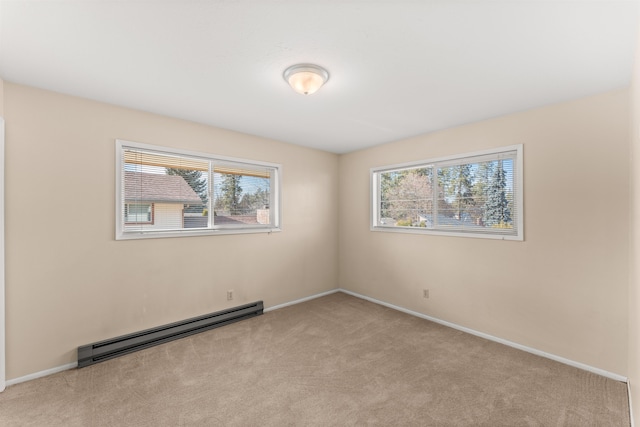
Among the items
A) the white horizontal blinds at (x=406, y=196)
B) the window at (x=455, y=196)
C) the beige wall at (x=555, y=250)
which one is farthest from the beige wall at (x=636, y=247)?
the white horizontal blinds at (x=406, y=196)

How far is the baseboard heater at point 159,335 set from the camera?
2553 millimetres

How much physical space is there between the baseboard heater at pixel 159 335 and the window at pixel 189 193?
3.18ft

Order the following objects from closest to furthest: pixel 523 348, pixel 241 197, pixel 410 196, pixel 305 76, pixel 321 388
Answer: pixel 305 76, pixel 321 388, pixel 523 348, pixel 241 197, pixel 410 196

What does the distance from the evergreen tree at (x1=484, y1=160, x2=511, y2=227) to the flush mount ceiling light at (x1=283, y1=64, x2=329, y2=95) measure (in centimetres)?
221

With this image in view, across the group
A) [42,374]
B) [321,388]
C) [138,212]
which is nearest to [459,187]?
[321,388]

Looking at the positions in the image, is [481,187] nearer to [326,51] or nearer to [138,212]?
[326,51]

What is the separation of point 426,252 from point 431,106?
1.82m

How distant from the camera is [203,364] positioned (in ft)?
8.39

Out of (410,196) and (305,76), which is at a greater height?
(305,76)

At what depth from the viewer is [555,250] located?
2.65m

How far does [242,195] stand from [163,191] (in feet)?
3.17

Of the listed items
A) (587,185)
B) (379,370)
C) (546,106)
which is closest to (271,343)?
(379,370)

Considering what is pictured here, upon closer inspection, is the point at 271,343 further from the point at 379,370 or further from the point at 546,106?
the point at 546,106

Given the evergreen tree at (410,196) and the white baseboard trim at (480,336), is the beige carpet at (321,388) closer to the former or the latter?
the white baseboard trim at (480,336)
